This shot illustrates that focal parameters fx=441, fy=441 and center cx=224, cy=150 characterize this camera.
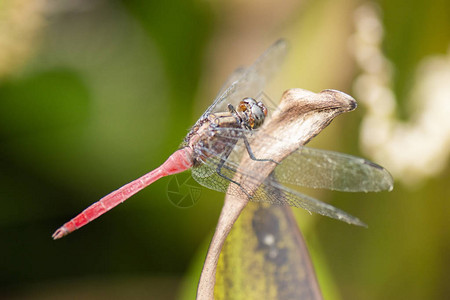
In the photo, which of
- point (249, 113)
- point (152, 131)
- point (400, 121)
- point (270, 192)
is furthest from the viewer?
point (152, 131)

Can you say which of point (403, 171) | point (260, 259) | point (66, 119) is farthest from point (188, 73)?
point (260, 259)

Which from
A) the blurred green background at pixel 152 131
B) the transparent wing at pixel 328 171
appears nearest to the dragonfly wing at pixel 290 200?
the transparent wing at pixel 328 171

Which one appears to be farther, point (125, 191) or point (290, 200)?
point (125, 191)

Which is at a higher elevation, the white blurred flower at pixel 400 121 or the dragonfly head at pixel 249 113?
the dragonfly head at pixel 249 113

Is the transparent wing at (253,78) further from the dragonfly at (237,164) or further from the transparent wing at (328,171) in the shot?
the transparent wing at (328,171)

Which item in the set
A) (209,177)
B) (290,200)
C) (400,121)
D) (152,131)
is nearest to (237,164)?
(209,177)

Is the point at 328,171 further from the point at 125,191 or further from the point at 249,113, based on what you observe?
the point at 125,191
